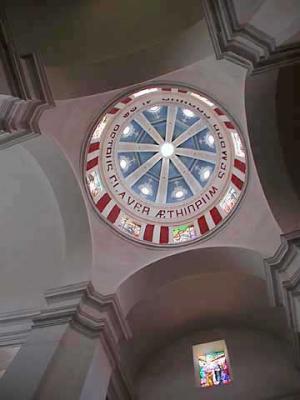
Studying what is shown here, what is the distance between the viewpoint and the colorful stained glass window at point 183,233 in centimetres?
838

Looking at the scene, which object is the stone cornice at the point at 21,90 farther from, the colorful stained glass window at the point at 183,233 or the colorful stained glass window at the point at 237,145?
the colorful stained glass window at the point at 237,145

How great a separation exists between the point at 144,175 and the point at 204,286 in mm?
3637

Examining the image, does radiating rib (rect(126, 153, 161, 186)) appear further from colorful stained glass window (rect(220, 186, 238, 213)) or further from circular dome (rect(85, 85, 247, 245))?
colorful stained glass window (rect(220, 186, 238, 213))

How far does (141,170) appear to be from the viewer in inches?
445

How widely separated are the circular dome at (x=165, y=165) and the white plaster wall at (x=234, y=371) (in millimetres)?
2665

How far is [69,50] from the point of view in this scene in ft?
12.8

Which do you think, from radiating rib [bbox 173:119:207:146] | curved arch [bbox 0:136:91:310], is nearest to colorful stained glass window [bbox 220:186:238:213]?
radiating rib [bbox 173:119:207:146]

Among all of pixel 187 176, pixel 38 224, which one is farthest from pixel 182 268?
pixel 187 176

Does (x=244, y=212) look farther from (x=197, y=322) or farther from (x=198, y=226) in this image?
(x=197, y=322)

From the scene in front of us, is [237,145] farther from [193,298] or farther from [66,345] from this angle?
[66,345]

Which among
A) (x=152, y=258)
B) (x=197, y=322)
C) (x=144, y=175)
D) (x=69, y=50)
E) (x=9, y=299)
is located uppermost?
(x=144, y=175)

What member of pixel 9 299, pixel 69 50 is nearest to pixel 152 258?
pixel 9 299

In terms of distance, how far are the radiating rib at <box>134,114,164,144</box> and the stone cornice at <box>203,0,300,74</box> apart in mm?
6935

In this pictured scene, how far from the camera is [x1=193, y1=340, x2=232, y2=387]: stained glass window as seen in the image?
866cm
